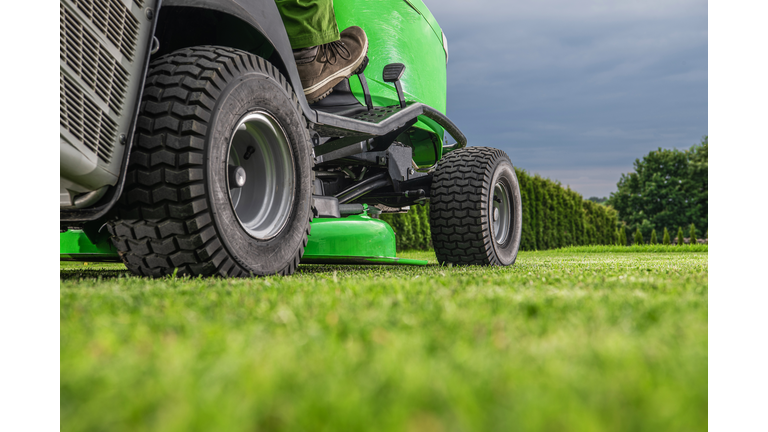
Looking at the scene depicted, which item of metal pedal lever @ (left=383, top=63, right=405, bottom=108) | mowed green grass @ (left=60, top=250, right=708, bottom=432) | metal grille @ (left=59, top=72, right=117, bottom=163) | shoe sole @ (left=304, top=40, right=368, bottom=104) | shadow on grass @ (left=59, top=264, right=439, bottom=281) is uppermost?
metal pedal lever @ (left=383, top=63, right=405, bottom=108)

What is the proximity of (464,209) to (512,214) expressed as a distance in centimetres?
107

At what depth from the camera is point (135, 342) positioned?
883 millimetres

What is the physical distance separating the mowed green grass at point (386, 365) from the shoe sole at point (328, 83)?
2204 millimetres

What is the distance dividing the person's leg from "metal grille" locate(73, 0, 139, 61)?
3.87 feet

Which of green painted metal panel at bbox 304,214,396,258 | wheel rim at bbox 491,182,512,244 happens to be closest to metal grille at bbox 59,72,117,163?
green painted metal panel at bbox 304,214,396,258

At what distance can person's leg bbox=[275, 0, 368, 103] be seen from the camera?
2.84 metres

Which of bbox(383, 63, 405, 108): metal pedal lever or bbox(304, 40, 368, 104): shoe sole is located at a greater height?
bbox(383, 63, 405, 108): metal pedal lever

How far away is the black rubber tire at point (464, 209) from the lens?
378 cm

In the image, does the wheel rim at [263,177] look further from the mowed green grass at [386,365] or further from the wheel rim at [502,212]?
the wheel rim at [502,212]

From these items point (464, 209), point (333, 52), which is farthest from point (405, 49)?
point (464, 209)

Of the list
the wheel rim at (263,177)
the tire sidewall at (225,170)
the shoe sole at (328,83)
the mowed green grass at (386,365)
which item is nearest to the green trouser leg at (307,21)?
the shoe sole at (328,83)

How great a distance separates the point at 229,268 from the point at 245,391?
5.03 ft

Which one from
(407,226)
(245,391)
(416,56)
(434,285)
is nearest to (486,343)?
(245,391)

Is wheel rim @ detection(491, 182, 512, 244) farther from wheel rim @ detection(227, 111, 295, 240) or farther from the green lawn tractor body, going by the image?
wheel rim @ detection(227, 111, 295, 240)
